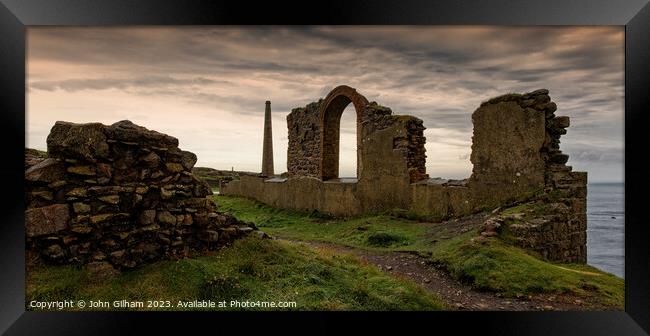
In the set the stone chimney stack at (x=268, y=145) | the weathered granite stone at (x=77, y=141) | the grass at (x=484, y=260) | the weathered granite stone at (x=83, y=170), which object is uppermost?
the stone chimney stack at (x=268, y=145)

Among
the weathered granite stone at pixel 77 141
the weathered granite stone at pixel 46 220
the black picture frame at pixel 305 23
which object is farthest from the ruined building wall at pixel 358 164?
the weathered granite stone at pixel 46 220

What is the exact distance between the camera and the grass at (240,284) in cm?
459

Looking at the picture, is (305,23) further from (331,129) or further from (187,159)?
(331,129)

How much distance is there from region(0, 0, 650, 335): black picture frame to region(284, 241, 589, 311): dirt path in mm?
337

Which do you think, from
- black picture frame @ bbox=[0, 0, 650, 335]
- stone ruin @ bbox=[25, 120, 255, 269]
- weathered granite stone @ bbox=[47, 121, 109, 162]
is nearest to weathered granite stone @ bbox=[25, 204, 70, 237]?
stone ruin @ bbox=[25, 120, 255, 269]

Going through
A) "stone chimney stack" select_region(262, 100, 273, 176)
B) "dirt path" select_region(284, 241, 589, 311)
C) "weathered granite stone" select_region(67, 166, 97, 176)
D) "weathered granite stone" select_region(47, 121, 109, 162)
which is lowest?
"dirt path" select_region(284, 241, 589, 311)

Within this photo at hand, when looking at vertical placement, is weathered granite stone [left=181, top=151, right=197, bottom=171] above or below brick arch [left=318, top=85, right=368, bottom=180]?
below

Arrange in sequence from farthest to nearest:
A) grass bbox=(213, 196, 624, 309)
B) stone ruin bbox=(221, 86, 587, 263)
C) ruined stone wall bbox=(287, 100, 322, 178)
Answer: ruined stone wall bbox=(287, 100, 322, 178), stone ruin bbox=(221, 86, 587, 263), grass bbox=(213, 196, 624, 309)

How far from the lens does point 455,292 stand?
227 inches

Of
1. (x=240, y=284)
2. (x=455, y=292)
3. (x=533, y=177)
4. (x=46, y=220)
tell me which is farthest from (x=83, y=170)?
(x=533, y=177)

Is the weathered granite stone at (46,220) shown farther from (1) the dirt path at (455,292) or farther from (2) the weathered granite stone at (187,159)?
(1) the dirt path at (455,292)

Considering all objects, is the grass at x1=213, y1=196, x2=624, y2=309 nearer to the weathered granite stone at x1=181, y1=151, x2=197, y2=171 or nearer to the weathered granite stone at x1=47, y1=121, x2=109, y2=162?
the weathered granite stone at x1=181, y1=151, x2=197, y2=171

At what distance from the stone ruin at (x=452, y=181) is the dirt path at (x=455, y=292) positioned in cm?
161

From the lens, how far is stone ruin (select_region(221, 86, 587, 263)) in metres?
8.53
